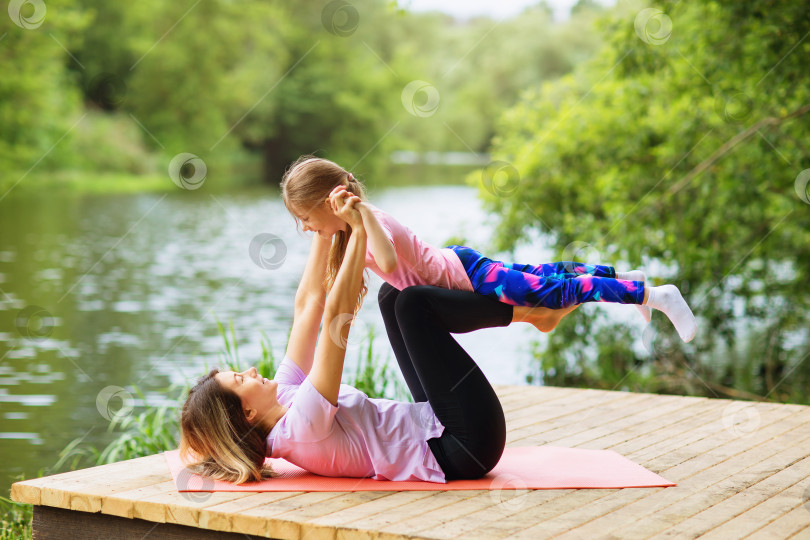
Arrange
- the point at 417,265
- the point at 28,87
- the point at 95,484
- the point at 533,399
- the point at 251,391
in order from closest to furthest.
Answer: the point at 251,391 → the point at 95,484 → the point at 417,265 → the point at 533,399 → the point at 28,87

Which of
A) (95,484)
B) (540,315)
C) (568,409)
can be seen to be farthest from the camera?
(568,409)

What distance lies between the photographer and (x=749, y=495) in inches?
121

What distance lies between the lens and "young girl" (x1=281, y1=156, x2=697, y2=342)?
124 inches

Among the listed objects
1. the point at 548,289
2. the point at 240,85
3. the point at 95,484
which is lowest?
the point at 95,484

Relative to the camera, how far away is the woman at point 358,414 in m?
2.99

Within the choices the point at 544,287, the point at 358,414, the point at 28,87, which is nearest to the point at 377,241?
the point at 358,414

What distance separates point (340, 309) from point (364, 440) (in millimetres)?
518

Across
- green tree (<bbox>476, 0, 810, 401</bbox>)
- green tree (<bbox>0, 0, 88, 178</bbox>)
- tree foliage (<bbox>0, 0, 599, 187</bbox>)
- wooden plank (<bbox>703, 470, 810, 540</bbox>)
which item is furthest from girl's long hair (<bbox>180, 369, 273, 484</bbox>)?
tree foliage (<bbox>0, 0, 599, 187</bbox>)

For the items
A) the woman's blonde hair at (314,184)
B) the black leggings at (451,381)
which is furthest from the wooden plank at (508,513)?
the woman's blonde hair at (314,184)

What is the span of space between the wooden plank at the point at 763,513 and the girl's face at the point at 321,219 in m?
1.54

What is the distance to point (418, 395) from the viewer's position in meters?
3.50

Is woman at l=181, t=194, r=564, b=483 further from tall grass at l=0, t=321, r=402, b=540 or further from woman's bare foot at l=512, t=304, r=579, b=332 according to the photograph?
tall grass at l=0, t=321, r=402, b=540

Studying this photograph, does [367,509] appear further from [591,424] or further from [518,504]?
[591,424]

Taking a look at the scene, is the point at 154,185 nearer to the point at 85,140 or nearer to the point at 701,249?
the point at 85,140
